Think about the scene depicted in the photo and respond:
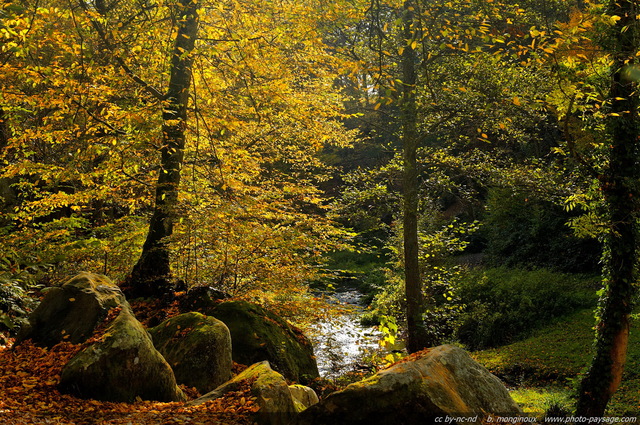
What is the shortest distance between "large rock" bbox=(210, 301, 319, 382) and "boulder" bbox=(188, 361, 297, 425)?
157 cm

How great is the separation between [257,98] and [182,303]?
4.91 metres

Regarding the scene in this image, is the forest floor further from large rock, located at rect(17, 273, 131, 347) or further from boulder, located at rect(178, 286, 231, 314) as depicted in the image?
large rock, located at rect(17, 273, 131, 347)

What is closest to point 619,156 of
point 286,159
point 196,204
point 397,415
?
point 397,415

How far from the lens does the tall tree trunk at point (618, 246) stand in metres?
6.11

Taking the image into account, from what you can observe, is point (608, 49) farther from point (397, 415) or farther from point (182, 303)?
point (182, 303)

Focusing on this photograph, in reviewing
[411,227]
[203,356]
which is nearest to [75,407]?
[203,356]

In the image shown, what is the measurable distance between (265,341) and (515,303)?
34.6 ft

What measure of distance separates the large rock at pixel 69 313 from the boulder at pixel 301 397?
2.89 metres

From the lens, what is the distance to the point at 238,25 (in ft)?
29.7

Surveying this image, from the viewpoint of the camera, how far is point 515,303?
14469mm

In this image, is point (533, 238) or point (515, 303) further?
point (533, 238)

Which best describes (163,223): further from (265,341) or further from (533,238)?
(533,238)

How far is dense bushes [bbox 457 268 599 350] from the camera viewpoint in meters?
13.7

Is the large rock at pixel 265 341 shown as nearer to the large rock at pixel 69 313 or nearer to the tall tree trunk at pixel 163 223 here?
the large rock at pixel 69 313
